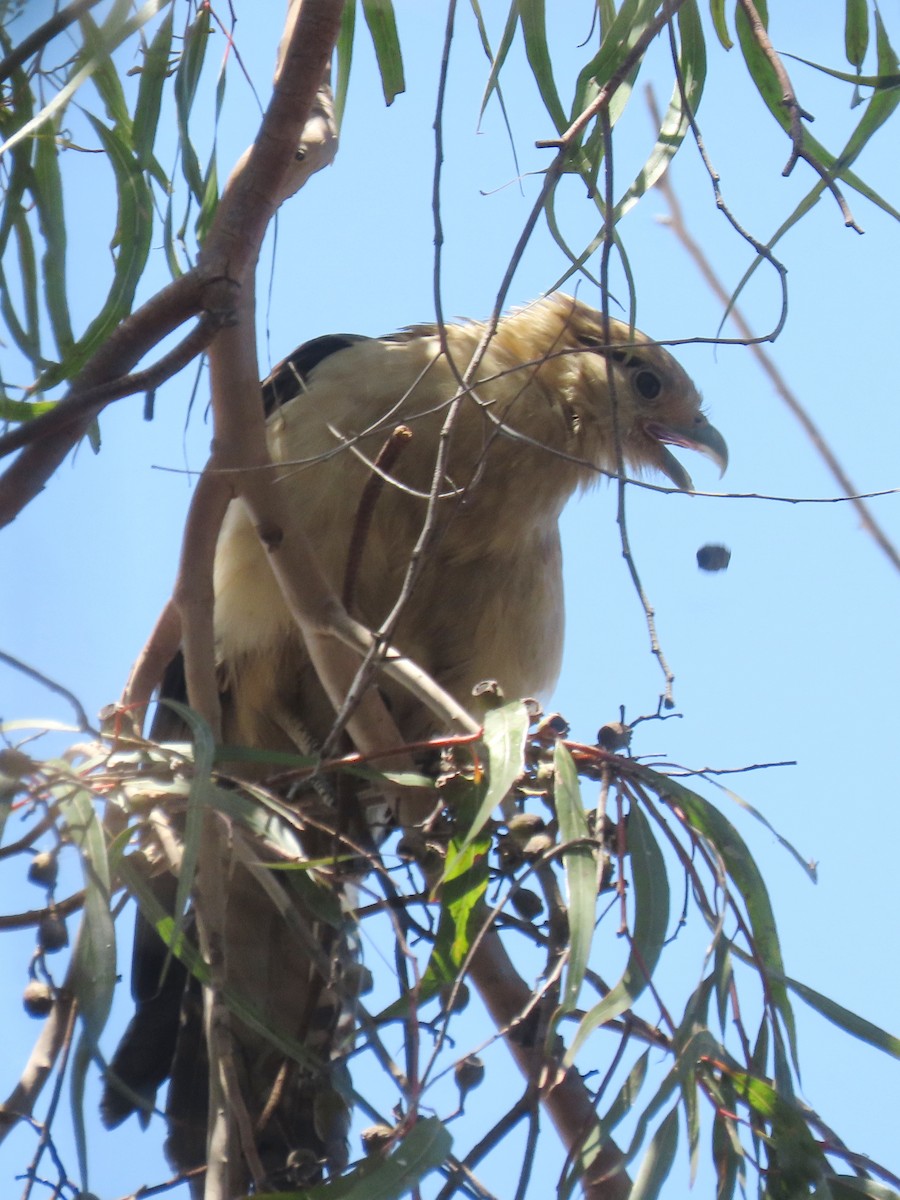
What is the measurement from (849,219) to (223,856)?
4.15 feet

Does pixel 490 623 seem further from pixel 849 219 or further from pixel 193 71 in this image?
pixel 849 219

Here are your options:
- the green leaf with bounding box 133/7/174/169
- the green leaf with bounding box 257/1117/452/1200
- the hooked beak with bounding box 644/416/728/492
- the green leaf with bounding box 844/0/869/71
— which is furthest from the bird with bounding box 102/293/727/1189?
the green leaf with bounding box 257/1117/452/1200

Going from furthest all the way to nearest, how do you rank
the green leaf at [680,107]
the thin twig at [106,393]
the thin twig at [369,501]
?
1. the green leaf at [680,107]
2. the thin twig at [369,501]
3. the thin twig at [106,393]

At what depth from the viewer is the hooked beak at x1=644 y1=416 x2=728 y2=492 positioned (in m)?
3.34

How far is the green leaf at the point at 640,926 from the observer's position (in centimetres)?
165

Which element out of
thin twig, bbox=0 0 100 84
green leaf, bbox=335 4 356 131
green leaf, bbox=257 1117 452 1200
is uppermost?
green leaf, bbox=335 4 356 131

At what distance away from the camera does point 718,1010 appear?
1.84 meters

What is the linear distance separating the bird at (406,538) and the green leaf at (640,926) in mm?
795

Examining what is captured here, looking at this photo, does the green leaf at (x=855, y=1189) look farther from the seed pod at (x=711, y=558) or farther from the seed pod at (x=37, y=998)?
the seed pod at (x=37, y=998)

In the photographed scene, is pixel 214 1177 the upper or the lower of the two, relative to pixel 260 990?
lower

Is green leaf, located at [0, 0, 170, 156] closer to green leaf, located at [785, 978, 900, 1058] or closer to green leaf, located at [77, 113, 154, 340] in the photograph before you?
green leaf, located at [77, 113, 154, 340]

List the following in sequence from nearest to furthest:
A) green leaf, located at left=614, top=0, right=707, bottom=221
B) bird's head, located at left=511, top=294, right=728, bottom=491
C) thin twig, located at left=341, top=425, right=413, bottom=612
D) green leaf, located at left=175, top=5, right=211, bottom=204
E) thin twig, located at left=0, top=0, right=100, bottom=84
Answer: thin twig, located at left=0, top=0, right=100, bottom=84, thin twig, located at left=341, top=425, right=413, bottom=612, green leaf, located at left=614, top=0, right=707, bottom=221, green leaf, located at left=175, top=5, right=211, bottom=204, bird's head, located at left=511, top=294, right=728, bottom=491

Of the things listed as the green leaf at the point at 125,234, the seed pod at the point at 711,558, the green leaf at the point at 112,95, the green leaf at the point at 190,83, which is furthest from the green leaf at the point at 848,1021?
the green leaf at the point at 112,95

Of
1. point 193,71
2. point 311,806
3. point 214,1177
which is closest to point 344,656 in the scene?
point 311,806
